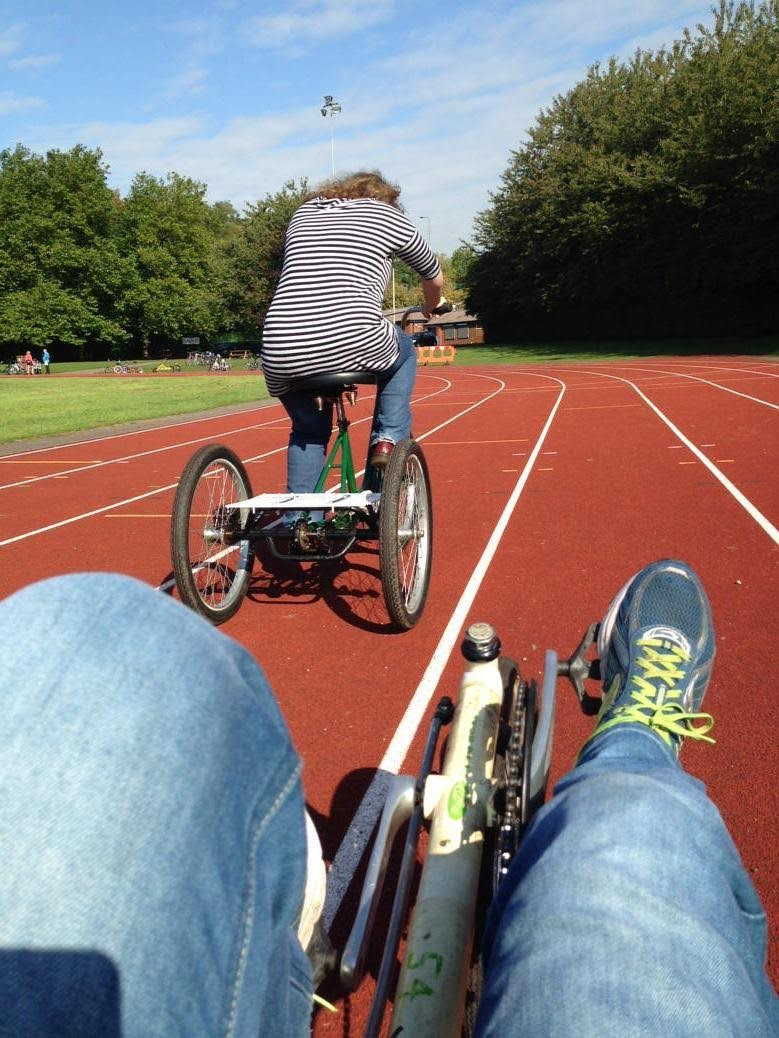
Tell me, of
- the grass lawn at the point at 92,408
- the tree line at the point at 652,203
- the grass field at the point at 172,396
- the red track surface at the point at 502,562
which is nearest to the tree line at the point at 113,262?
the tree line at the point at 652,203

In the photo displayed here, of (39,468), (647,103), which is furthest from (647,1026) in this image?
(647,103)

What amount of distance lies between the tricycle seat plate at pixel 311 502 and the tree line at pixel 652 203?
107ft

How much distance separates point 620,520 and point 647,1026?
4.87m

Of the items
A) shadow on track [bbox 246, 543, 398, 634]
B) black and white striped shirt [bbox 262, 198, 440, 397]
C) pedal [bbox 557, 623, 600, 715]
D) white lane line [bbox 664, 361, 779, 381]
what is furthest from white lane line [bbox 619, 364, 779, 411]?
pedal [bbox 557, 623, 600, 715]

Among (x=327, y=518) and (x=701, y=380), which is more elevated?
(x=701, y=380)

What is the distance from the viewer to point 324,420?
13.3ft

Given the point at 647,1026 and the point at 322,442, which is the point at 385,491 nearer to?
the point at 322,442

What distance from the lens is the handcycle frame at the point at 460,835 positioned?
1.25 m

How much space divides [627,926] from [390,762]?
1.73 meters

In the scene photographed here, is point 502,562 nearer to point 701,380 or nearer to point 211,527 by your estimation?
point 211,527

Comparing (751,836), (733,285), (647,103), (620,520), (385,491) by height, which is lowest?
(751,836)

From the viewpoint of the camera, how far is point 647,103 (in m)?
39.2

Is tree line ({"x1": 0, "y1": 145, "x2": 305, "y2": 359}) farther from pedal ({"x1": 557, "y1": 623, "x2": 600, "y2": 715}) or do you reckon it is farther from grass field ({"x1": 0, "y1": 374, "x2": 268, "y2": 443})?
pedal ({"x1": 557, "y1": 623, "x2": 600, "y2": 715})

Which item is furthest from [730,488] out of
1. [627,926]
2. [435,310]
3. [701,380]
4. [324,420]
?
[701,380]
